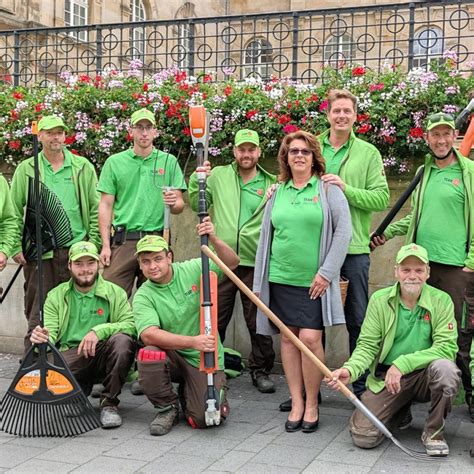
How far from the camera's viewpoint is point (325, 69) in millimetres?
7164

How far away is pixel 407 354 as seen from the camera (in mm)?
4754

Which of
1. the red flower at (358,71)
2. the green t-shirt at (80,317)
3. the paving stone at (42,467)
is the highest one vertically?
the red flower at (358,71)

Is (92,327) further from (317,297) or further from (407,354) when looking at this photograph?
(407,354)

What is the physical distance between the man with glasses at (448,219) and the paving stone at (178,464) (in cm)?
189

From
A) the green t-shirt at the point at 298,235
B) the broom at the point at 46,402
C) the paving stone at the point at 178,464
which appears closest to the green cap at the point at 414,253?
the green t-shirt at the point at 298,235

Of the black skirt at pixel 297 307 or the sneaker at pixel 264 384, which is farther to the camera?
the sneaker at pixel 264 384

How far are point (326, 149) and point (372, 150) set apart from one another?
1.06ft

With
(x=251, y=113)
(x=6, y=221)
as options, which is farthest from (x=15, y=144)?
(x=251, y=113)

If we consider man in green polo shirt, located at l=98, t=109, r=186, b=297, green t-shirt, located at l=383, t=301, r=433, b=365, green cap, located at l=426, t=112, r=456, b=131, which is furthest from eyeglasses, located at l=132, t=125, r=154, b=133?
green t-shirt, located at l=383, t=301, r=433, b=365

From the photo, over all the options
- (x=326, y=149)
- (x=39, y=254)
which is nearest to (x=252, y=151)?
(x=326, y=149)

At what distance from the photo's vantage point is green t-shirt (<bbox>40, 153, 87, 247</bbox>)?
19.7 ft

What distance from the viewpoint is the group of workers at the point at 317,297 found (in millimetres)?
4738

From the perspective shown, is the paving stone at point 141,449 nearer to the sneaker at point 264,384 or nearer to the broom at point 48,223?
the sneaker at point 264,384

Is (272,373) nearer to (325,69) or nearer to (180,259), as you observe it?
(180,259)
